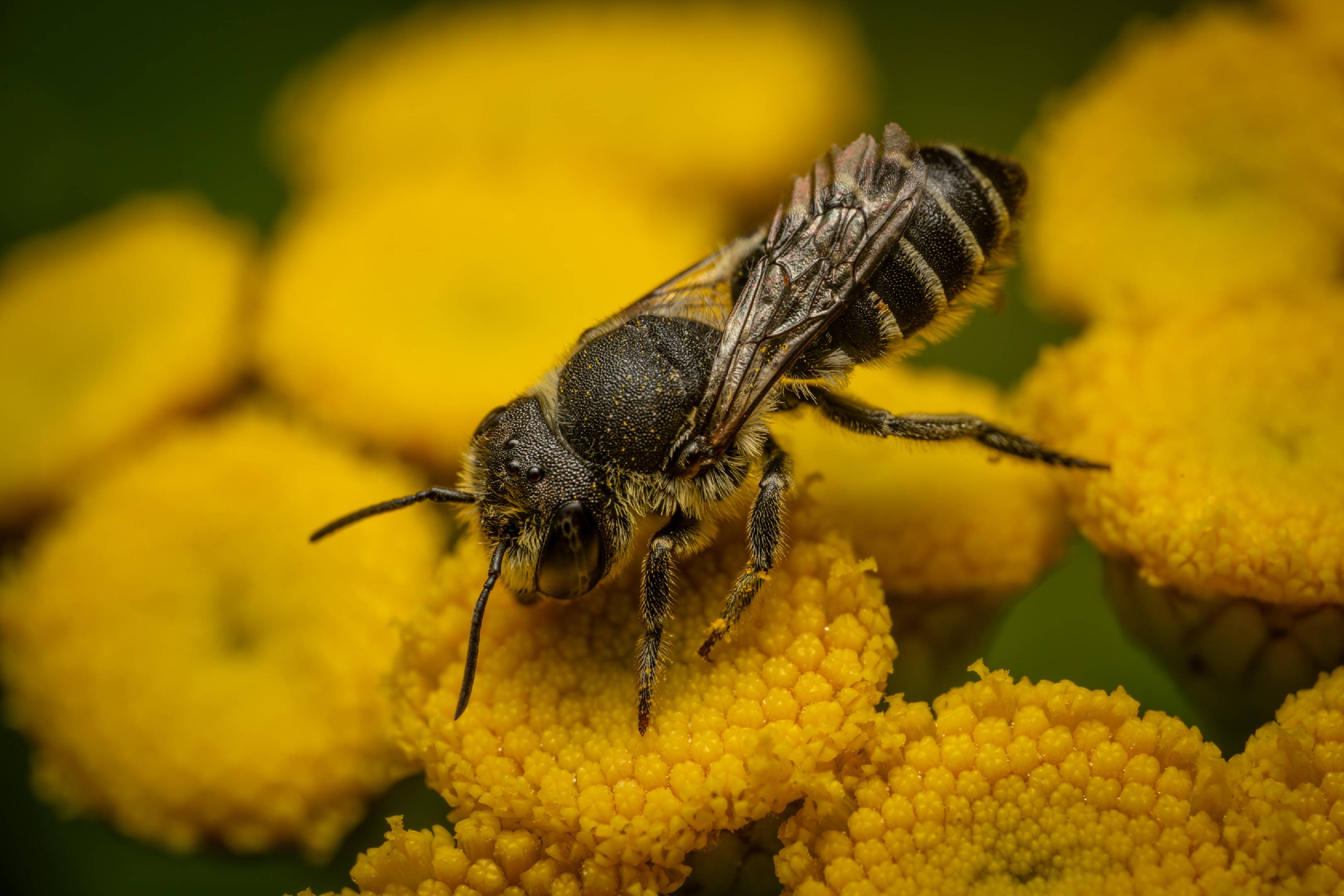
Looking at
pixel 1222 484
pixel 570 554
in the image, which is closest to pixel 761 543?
pixel 570 554

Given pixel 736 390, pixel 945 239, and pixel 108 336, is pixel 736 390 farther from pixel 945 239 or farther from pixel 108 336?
pixel 108 336

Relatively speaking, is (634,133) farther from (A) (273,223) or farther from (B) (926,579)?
(B) (926,579)

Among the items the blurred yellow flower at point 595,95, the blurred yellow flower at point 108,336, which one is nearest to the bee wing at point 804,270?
the blurred yellow flower at point 595,95

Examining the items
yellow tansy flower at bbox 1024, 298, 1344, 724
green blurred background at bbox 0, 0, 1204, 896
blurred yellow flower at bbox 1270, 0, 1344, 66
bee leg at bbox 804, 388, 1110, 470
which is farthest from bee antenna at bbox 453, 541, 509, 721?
blurred yellow flower at bbox 1270, 0, 1344, 66

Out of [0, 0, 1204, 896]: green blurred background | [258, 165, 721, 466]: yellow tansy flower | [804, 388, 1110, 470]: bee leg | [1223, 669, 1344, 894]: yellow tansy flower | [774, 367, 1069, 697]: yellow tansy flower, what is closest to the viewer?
[1223, 669, 1344, 894]: yellow tansy flower

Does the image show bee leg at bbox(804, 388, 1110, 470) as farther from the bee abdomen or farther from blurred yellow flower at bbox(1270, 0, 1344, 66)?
blurred yellow flower at bbox(1270, 0, 1344, 66)

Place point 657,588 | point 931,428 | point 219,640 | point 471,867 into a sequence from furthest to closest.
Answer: point 219,640, point 931,428, point 657,588, point 471,867

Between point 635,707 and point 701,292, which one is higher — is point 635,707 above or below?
below
